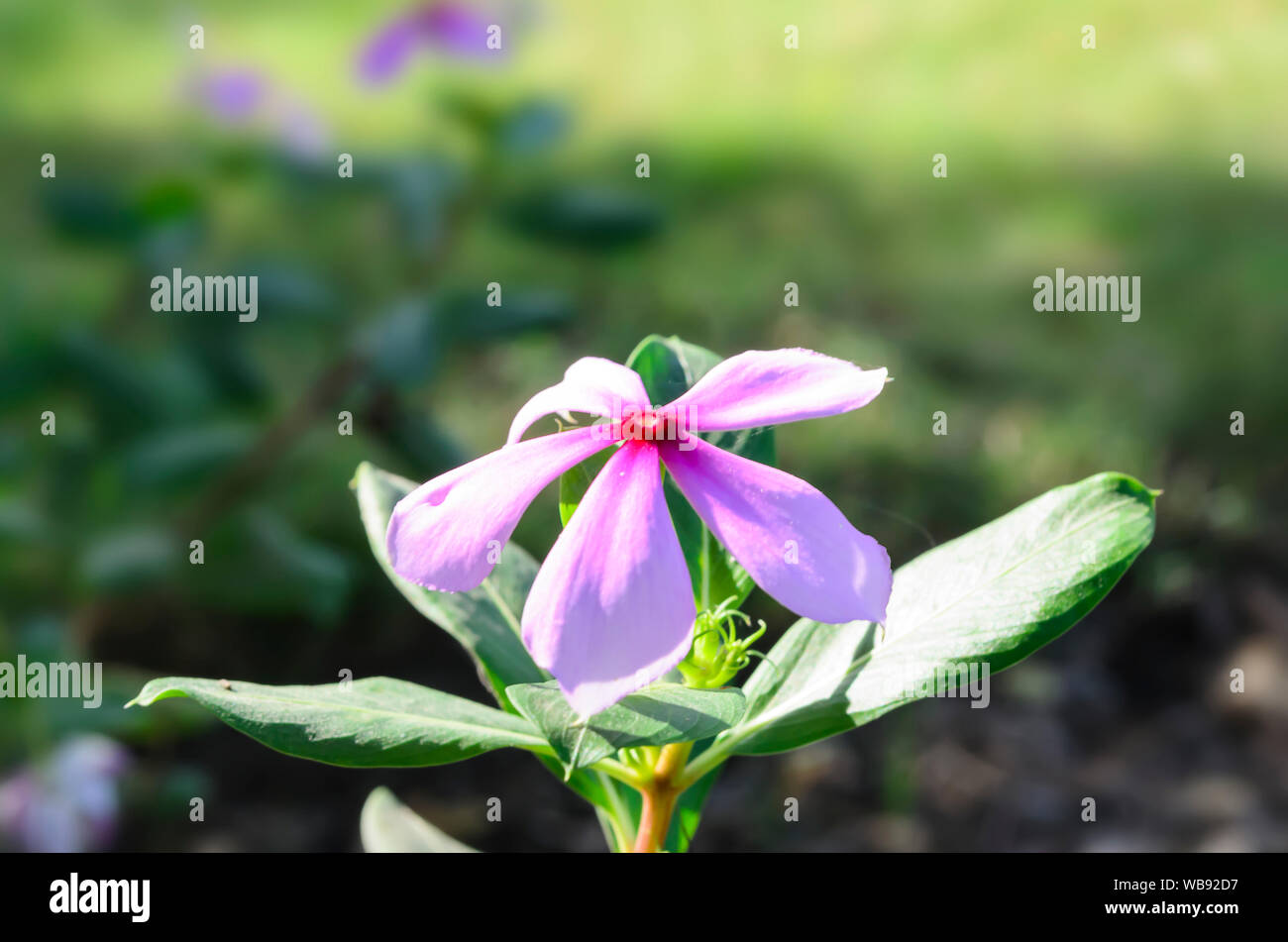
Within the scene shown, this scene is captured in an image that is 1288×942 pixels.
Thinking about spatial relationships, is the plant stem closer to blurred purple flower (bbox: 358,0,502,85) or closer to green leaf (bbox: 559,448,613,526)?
green leaf (bbox: 559,448,613,526)

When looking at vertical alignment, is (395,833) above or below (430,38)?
below

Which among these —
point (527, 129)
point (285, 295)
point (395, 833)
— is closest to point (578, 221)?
point (527, 129)

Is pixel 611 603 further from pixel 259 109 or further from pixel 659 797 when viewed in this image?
pixel 259 109

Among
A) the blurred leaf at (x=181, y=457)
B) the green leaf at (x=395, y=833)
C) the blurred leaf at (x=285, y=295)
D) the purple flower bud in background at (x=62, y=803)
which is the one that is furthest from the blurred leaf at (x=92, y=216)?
the green leaf at (x=395, y=833)

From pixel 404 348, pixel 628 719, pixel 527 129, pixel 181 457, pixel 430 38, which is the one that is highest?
pixel 430 38

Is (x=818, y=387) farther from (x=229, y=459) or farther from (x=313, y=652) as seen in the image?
(x=313, y=652)

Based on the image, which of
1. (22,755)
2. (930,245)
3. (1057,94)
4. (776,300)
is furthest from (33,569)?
(1057,94)

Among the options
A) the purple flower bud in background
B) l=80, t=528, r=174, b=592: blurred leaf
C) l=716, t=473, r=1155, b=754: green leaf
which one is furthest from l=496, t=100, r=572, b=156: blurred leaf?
l=716, t=473, r=1155, b=754: green leaf

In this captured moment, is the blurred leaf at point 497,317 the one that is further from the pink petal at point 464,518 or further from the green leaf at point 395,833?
the pink petal at point 464,518
